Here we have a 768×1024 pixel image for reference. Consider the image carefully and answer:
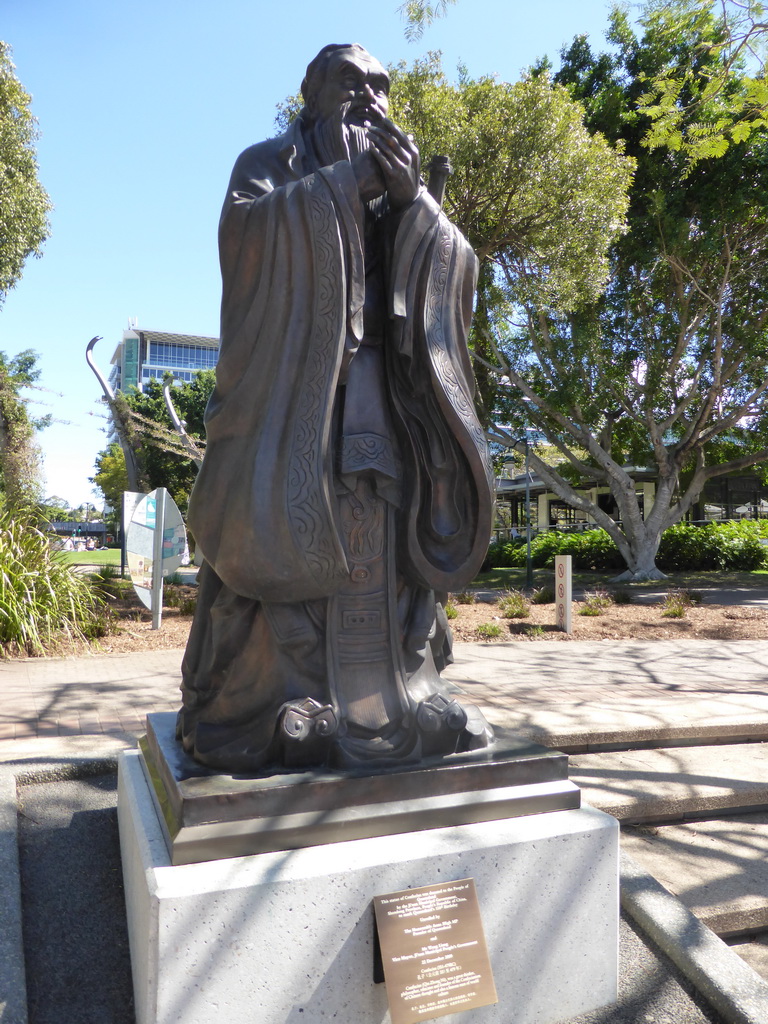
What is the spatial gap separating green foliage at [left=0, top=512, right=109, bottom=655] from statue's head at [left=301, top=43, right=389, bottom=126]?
21.2 ft

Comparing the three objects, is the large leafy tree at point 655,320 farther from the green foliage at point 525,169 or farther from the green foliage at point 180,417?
the green foliage at point 180,417

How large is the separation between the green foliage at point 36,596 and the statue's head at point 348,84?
254 inches

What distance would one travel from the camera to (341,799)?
2.12m

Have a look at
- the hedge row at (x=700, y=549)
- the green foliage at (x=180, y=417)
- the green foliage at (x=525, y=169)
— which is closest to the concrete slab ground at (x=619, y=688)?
the green foliage at (x=525, y=169)

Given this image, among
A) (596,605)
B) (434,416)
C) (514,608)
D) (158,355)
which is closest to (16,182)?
(514,608)

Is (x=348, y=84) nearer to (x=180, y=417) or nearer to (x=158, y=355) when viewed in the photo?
(x=180, y=417)

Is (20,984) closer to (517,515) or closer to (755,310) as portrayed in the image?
(755,310)

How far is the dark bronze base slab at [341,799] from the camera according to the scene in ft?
6.56

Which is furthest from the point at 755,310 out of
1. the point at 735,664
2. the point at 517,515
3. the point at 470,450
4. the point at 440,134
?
the point at 517,515

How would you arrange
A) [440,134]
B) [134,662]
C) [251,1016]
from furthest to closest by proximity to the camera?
[440,134] < [134,662] < [251,1016]

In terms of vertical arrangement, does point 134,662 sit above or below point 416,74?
below

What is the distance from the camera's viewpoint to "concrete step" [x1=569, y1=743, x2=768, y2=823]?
12.0 feet

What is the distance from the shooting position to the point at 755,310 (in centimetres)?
1583

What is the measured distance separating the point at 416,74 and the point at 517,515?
25.2 metres
